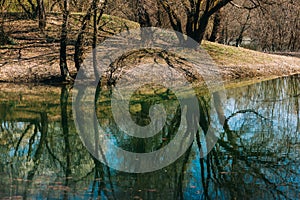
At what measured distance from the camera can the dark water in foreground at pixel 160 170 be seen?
6270 millimetres

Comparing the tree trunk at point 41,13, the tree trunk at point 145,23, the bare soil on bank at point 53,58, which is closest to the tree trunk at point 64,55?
the bare soil on bank at point 53,58

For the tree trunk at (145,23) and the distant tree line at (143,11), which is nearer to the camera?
the distant tree line at (143,11)

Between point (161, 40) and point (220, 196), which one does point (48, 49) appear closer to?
point (161, 40)

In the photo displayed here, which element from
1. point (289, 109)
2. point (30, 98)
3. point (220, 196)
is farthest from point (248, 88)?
point (220, 196)

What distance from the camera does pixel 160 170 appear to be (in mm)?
7215

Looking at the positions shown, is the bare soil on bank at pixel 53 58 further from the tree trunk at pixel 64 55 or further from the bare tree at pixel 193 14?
the bare tree at pixel 193 14

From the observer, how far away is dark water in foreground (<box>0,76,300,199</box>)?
627 centimetres

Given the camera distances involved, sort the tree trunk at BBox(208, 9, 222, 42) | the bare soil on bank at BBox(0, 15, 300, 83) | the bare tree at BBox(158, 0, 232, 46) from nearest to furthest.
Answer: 1. the bare soil on bank at BBox(0, 15, 300, 83)
2. the bare tree at BBox(158, 0, 232, 46)
3. the tree trunk at BBox(208, 9, 222, 42)

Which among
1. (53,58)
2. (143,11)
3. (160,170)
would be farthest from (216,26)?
(160,170)

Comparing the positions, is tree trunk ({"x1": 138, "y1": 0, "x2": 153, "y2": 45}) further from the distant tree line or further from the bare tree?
the bare tree

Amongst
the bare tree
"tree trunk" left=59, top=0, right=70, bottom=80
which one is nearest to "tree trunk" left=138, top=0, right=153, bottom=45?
the bare tree

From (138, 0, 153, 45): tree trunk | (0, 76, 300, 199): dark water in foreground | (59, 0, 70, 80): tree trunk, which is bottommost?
(0, 76, 300, 199): dark water in foreground

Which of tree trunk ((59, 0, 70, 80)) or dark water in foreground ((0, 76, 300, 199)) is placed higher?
tree trunk ((59, 0, 70, 80))

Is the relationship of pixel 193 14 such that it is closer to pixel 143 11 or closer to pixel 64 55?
pixel 143 11
